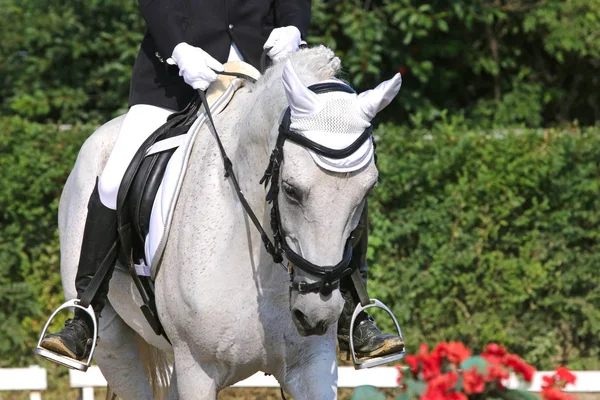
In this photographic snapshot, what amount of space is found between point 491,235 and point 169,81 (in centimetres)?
422

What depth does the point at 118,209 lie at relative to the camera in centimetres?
496

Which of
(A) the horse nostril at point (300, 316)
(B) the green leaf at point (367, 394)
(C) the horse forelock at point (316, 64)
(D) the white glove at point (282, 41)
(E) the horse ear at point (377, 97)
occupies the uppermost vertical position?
(D) the white glove at point (282, 41)

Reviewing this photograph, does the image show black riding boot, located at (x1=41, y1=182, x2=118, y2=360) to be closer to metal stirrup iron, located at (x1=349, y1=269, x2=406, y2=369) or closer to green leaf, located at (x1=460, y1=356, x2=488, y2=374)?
metal stirrup iron, located at (x1=349, y1=269, x2=406, y2=369)

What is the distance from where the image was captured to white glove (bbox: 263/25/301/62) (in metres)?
4.77

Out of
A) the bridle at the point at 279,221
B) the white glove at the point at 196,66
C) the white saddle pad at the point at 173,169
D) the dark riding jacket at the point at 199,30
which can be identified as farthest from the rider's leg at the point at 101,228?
the bridle at the point at 279,221

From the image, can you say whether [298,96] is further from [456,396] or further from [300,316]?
[456,396]

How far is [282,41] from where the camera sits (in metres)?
4.78

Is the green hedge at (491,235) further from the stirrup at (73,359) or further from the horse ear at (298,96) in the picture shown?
the horse ear at (298,96)

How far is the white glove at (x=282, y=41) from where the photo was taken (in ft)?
15.6

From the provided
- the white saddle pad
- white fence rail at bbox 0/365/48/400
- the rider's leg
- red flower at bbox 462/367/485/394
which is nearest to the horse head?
red flower at bbox 462/367/485/394

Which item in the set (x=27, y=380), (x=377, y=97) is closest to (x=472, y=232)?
(x=27, y=380)

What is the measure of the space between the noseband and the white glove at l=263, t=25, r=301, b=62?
87 centimetres

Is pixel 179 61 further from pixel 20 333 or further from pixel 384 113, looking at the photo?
pixel 384 113

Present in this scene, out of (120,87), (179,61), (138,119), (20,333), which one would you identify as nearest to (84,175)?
(138,119)
